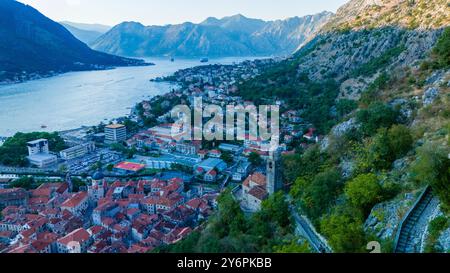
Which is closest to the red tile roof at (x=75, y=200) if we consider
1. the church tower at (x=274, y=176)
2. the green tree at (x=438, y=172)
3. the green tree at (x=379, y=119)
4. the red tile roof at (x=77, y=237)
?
the red tile roof at (x=77, y=237)

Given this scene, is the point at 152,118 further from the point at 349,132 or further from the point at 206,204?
the point at 349,132

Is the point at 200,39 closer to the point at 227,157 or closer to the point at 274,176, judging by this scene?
the point at 227,157

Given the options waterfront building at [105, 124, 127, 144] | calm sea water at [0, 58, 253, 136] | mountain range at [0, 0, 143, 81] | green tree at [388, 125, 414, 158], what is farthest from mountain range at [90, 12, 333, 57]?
green tree at [388, 125, 414, 158]

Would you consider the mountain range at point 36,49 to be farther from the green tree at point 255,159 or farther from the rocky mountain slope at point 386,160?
the rocky mountain slope at point 386,160

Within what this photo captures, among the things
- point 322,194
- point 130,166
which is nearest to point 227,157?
point 130,166

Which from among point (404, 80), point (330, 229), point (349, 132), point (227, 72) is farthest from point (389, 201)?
point (227, 72)
